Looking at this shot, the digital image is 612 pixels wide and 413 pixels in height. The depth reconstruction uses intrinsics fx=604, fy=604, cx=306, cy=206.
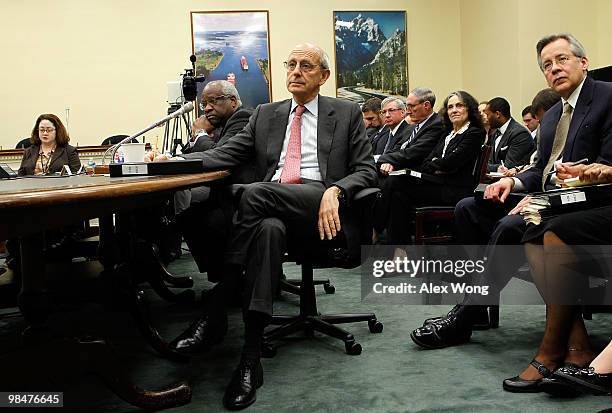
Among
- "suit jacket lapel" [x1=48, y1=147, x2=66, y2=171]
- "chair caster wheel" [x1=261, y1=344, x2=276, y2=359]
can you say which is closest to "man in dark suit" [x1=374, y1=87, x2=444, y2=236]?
"chair caster wheel" [x1=261, y1=344, x2=276, y2=359]

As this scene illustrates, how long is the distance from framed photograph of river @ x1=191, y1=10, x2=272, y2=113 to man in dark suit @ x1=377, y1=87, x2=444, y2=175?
154 inches

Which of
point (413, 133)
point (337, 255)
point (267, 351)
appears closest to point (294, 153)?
point (337, 255)

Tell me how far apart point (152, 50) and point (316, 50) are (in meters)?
5.93

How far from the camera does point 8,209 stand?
3.26ft

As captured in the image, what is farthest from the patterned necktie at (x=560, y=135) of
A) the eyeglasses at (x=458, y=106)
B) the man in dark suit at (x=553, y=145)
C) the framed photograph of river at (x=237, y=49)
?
the framed photograph of river at (x=237, y=49)

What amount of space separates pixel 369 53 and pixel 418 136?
14.4 feet

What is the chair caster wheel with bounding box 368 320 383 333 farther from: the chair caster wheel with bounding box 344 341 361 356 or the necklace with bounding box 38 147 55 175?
the necklace with bounding box 38 147 55 175

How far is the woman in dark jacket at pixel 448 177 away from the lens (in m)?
3.67

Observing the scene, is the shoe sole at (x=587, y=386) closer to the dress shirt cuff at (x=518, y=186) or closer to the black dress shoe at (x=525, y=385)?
the black dress shoe at (x=525, y=385)

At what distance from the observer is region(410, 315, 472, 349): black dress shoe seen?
2.28 metres

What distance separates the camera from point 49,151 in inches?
206

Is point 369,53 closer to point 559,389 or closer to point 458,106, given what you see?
point 458,106

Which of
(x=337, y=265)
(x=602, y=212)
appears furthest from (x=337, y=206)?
(x=602, y=212)

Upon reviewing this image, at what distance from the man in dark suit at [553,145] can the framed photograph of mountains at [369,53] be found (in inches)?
235
